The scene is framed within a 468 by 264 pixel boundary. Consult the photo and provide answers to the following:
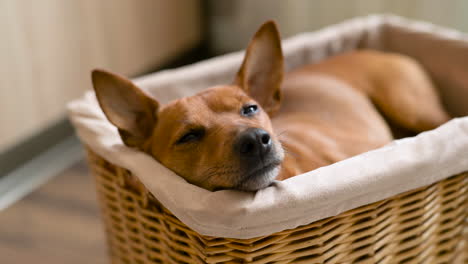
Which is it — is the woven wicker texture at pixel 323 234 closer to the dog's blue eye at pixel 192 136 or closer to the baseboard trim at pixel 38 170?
the dog's blue eye at pixel 192 136

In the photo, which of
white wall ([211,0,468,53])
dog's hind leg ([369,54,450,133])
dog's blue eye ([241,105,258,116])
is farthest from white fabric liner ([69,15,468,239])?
white wall ([211,0,468,53])

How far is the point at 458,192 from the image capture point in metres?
1.38

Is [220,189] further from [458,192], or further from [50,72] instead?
[50,72]

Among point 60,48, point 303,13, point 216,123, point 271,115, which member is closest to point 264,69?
point 271,115

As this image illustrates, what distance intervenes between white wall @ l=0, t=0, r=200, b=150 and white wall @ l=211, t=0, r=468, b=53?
44 centimetres

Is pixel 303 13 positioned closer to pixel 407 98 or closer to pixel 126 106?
pixel 407 98

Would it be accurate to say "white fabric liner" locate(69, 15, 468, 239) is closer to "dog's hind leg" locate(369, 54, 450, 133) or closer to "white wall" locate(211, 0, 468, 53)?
"dog's hind leg" locate(369, 54, 450, 133)

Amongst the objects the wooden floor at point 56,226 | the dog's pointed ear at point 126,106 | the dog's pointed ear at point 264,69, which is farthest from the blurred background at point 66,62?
→ the dog's pointed ear at point 264,69

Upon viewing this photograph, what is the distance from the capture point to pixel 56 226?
82.3 inches

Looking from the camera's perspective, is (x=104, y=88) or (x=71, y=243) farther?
(x=71, y=243)

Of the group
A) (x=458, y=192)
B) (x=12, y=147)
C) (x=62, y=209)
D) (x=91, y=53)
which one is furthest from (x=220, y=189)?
(x=91, y=53)

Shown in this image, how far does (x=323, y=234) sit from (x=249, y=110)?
0.34 meters

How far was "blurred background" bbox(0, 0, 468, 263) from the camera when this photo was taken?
2.15 meters

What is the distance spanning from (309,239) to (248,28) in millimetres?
2310
